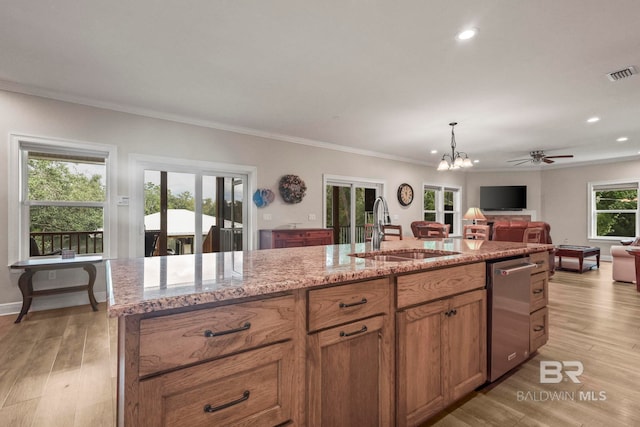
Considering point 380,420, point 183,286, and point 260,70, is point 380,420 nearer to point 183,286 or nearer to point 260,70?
point 183,286

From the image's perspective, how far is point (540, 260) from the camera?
2359 mm

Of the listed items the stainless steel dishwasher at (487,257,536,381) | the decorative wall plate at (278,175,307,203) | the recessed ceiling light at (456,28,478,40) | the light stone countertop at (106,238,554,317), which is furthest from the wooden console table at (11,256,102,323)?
the recessed ceiling light at (456,28,478,40)

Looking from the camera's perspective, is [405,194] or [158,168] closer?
[158,168]

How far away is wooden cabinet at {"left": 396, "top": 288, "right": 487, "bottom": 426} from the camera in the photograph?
4.88 feet

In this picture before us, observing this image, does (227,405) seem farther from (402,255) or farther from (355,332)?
(402,255)

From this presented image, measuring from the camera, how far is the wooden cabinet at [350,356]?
121 centimetres

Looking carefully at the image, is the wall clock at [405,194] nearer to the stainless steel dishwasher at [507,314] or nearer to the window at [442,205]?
the window at [442,205]

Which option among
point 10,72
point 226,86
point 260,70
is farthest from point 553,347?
point 10,72

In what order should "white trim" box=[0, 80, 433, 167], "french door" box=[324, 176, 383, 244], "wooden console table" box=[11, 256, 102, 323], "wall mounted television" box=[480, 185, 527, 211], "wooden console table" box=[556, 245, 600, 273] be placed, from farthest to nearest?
"wall mounted television" box=[480, 185, 527, 211] < "french door" box=[324, 176, 383, 244] < "wooden console table" box=[556, 245, 600, 273] < "white trim" box=[0, 80, 433, 167] < "wooden console table" box=[11, 256, 102, 323]

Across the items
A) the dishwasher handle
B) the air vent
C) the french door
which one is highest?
the air vent

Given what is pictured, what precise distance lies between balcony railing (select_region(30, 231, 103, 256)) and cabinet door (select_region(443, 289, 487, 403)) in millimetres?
4234

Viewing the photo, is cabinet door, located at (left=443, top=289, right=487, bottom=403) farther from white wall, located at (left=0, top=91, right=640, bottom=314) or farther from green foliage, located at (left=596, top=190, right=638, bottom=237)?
green foliage, located at (left=596, top=190, right=638, bottom=237)

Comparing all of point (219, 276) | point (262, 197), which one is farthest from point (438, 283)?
point (262, 197)

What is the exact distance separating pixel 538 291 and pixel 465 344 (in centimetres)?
101
